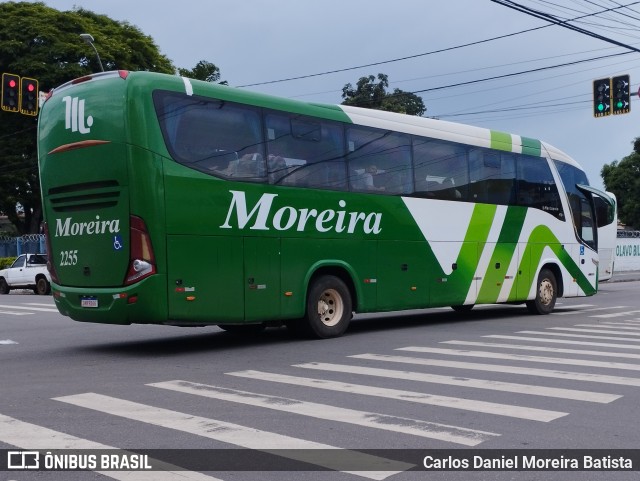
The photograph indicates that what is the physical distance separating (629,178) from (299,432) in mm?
70827

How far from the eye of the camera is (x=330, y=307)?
1314 centimetres

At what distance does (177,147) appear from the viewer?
10.8 metres

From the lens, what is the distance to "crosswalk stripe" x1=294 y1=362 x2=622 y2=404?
7.83m

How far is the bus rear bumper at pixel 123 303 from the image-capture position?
34.3 ft

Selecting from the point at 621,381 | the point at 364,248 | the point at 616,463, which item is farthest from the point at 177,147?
the point at 616,463

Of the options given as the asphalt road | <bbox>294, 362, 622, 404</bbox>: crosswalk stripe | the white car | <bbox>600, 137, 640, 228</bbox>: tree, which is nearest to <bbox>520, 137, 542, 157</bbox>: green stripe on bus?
the asphalt road

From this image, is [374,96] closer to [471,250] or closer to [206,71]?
[206,71]

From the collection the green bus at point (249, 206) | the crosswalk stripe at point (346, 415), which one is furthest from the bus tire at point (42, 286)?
the crosswalk stripe at point (346, 415)

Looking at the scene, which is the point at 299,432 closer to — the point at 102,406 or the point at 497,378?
the point at 102,406

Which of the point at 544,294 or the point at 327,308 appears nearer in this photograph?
the point at 327,308

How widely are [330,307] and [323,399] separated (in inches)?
216

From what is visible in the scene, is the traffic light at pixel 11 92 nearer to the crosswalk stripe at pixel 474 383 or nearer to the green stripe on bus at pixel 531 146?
the green stripe on bus at pixel 531 146

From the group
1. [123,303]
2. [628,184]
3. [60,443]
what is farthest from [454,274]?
[628,184]

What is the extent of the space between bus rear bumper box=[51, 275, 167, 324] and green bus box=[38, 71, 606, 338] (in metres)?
0.02
